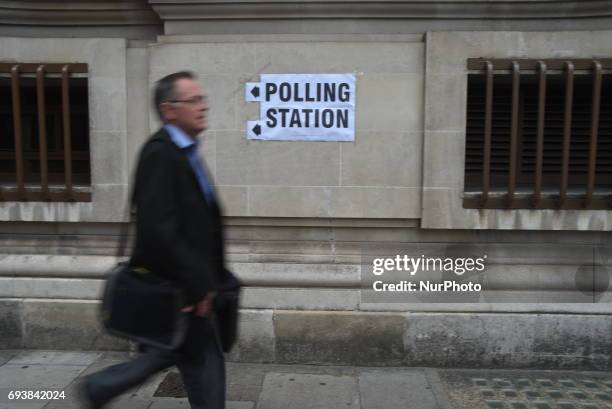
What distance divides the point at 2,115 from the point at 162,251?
369 centimetres

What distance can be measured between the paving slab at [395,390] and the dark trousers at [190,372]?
1.51 meters

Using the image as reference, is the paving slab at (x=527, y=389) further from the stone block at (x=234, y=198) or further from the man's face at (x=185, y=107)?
the man's face at (x=185, y=107)

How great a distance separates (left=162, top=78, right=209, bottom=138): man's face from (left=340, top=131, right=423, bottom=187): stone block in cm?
210

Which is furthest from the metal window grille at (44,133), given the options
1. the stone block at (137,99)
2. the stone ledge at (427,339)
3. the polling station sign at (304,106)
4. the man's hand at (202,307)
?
the man's hand at (202,307)

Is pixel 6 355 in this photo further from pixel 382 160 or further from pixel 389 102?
pixel 389 102

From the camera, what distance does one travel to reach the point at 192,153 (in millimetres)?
2666

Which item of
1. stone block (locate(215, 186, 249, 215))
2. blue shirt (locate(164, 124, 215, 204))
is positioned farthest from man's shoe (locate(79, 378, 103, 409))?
stone block (locate(215, 186, 249, 215))

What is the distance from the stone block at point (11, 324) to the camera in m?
4.65

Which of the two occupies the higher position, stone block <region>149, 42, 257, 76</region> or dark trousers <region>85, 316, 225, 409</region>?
stone block <region>149, 42, 257, 76</region>

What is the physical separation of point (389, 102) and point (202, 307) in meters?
2.72

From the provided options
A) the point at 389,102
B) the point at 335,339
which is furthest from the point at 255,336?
the point at 389,102

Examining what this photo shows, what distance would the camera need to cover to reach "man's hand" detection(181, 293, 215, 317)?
2.54 metres

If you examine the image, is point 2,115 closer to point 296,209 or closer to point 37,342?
point 37,342

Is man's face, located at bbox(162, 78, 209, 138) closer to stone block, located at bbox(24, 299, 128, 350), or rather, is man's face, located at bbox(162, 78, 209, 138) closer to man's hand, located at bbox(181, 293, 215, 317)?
man's hand, located at bbox(181, 293, 215, 317)
